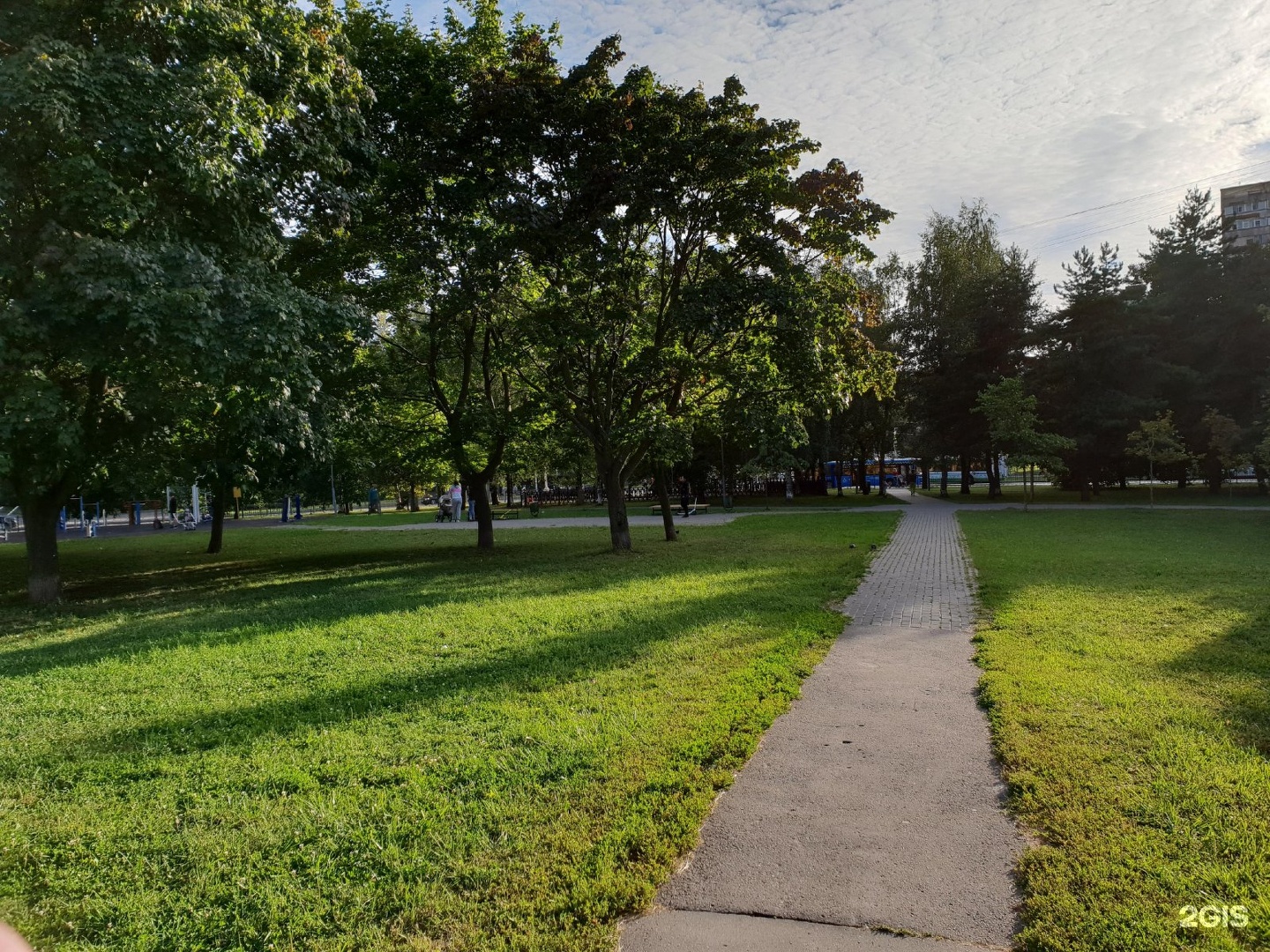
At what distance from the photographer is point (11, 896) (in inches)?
115

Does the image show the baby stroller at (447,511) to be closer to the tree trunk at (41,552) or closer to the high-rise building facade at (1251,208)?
the tree trunk at (41,552)

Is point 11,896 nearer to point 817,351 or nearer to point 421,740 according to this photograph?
point 421,740

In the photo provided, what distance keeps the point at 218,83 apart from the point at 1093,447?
3416 centimetres

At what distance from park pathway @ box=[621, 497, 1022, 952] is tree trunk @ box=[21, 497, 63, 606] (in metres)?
12.3

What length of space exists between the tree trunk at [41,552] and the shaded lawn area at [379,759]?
1.84 m

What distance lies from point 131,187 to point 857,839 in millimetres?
10478

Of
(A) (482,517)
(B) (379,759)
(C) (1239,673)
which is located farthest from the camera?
(A) (482,517)

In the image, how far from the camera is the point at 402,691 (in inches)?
221

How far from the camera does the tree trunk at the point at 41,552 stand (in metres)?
11.5

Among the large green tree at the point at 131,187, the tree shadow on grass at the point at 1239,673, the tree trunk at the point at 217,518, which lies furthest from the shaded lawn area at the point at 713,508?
the tree shadow on grass at the point at 1239,673

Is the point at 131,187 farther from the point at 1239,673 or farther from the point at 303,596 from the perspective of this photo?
the point at 1239,673

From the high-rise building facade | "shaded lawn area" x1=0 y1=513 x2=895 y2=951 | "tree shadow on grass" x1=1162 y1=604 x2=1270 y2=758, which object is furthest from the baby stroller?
the high-rise building facade

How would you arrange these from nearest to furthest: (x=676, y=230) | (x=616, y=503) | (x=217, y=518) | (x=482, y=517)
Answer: (x=676, y=230) → (x=616, y=503) → (x=482, y=517) → (x=217, y=518)

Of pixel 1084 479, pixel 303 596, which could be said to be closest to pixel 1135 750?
pixel 303 596
